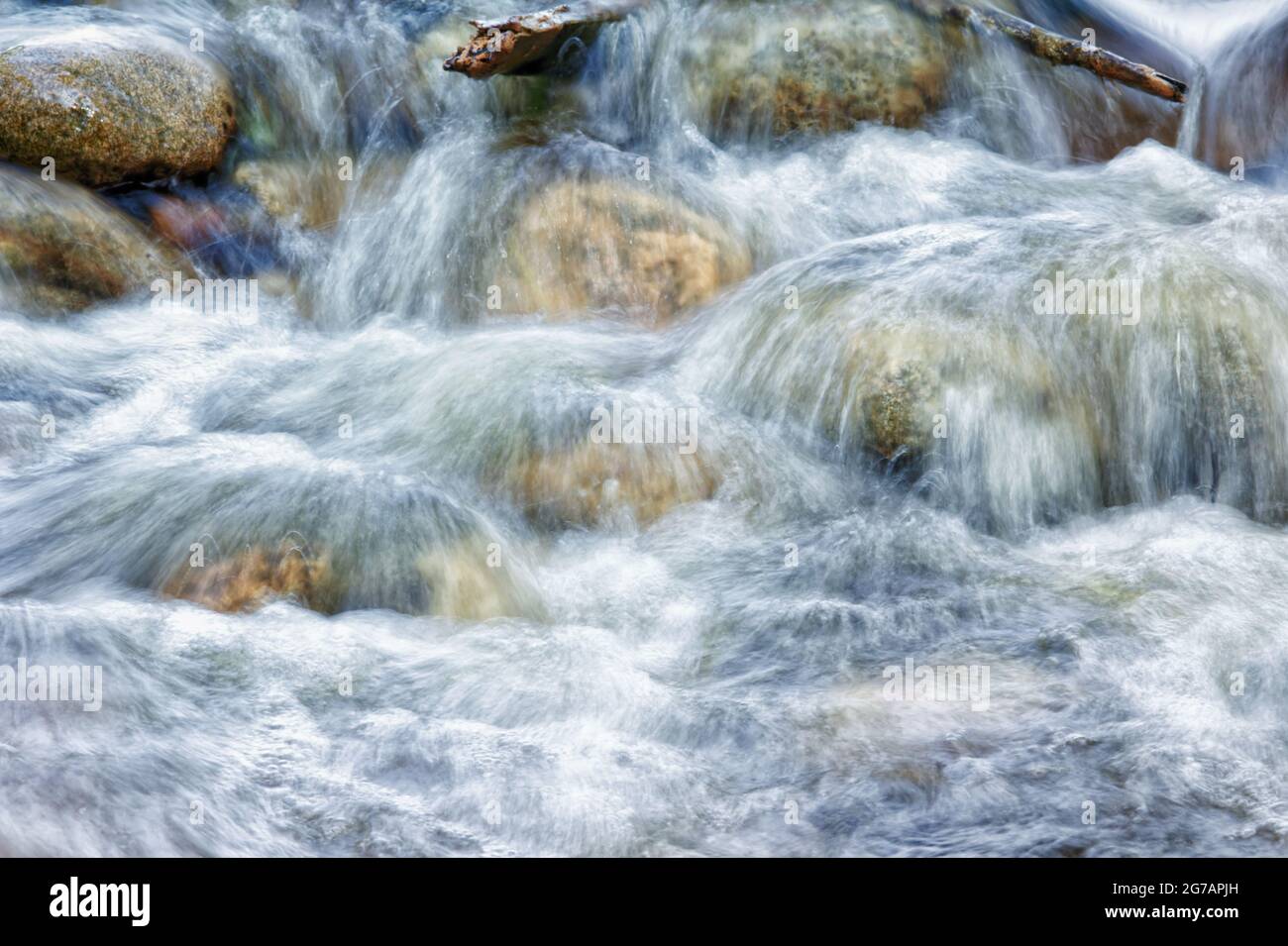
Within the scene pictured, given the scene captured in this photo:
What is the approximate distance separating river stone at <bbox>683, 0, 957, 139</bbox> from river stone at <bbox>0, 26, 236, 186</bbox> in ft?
11.1

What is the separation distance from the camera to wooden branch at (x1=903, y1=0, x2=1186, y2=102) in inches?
345

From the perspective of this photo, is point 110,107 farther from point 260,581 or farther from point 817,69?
→ point 817,69

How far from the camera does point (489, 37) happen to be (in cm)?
859

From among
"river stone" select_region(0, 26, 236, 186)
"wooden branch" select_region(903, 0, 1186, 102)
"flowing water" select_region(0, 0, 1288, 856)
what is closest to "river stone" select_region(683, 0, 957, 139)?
"flowing water" select_region(0, 0, 1288, 856)

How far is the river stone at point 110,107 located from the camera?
27.1ft

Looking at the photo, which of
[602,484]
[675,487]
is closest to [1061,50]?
[675,487]

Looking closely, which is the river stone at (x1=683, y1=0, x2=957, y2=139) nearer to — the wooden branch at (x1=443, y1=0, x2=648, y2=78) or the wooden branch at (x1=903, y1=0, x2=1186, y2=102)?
the wooden branch at (x1=903, y1=0, x2=1186, y2=102)

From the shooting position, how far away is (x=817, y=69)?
31.4ft

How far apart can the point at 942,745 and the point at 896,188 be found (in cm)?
518

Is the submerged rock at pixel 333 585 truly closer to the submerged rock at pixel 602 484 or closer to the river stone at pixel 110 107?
the submerged rock at pixel 602 484

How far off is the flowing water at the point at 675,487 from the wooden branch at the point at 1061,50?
0.59 ft

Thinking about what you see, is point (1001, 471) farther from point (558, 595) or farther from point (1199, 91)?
point (1199, 91)

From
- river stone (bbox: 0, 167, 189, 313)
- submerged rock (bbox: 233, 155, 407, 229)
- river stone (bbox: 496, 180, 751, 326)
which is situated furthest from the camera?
submerged rock (bbox: 233, 155, 407, 229)
